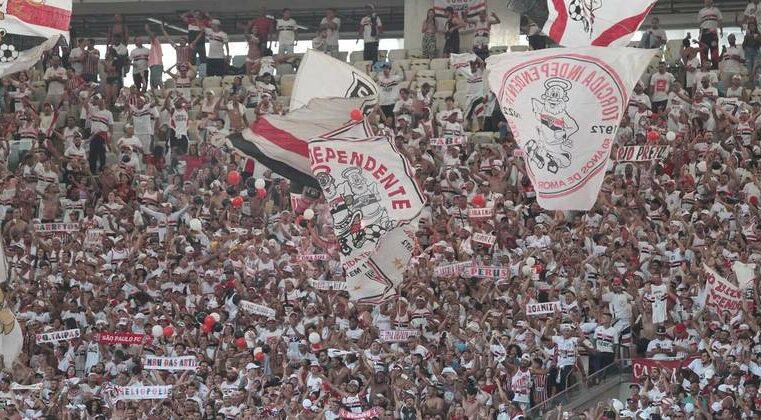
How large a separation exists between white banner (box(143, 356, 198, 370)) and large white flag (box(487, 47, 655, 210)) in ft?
23.0

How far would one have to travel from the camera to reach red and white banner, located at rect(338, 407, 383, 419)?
25094mm

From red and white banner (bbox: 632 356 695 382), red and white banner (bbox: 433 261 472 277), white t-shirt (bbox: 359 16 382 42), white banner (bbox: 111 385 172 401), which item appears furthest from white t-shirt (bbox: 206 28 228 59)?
red and white banner (bbox: 632 356 695 382)

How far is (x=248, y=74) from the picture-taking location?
117ft

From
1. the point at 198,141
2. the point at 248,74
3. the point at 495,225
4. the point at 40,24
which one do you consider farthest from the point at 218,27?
the point at 40,24

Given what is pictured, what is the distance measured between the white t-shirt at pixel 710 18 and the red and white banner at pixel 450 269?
8.58 m

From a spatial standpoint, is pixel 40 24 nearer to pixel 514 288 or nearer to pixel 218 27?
pixel 514 288

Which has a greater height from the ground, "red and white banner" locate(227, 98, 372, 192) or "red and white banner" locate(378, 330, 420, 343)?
"red and white banner" locate(227, 98, 372, 192)

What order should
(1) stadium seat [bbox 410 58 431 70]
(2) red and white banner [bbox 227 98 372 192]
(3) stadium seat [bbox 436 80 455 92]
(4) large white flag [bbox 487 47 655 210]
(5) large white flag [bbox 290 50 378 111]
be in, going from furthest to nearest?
(1) stadium seat [bbox 410 58 431 70] → (3) stadium seat [bbox 436 80 455 92] → (5) large white flag [bbox 290 50 378 111] → (2) red and white banner [bbox 227 98 372 192] → (4) large white flag [bbox 487 47 655 210]

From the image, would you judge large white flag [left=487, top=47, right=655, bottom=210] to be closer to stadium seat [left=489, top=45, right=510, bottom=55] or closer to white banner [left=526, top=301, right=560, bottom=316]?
white banner [left=526, top=301, right=560, bottom=316]

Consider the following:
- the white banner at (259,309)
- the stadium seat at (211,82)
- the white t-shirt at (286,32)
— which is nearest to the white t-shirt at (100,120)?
the stadium seat at (211,82)

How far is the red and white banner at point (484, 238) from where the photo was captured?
2798 centimetres

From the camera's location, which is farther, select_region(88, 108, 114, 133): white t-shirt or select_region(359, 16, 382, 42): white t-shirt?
select_region(359, 16, 382, 42): white t-shirt

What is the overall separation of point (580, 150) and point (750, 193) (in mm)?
7713

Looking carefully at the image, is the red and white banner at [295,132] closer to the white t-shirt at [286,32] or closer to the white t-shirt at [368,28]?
the white t-shirt at [368,28]
